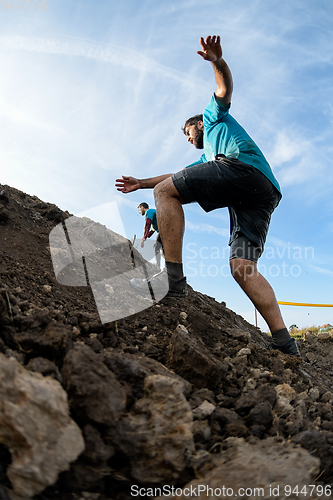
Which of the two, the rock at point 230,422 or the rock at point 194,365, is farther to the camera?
the rock at point 194,365

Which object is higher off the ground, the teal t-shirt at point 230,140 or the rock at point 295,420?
the teal t-shirt at point 230,140

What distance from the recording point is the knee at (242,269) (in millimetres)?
2652

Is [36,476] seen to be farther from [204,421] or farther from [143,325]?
[143,325]

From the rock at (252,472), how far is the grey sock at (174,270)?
1.58 meters

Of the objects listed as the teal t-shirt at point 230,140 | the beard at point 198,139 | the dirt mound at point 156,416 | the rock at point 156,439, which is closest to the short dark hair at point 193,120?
the beard at point 198,139

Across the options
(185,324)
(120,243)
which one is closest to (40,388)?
(185,324)

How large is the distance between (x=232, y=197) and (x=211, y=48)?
112 cm

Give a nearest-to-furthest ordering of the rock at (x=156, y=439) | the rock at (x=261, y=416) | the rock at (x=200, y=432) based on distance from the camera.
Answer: the rock at (x=156, y=439) → the rock at (x=200, y=432) → the rock at (x=261, y=416)

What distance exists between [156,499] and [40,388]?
58cm

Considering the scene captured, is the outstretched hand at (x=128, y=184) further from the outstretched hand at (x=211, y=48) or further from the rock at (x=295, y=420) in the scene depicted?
the rock at (x=295, y=420)

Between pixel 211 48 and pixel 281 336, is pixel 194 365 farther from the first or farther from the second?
pixel 211 48

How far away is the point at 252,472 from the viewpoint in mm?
1171

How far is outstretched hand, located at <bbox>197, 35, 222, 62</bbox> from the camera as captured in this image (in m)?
2.35

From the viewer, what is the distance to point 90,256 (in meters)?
3.63
